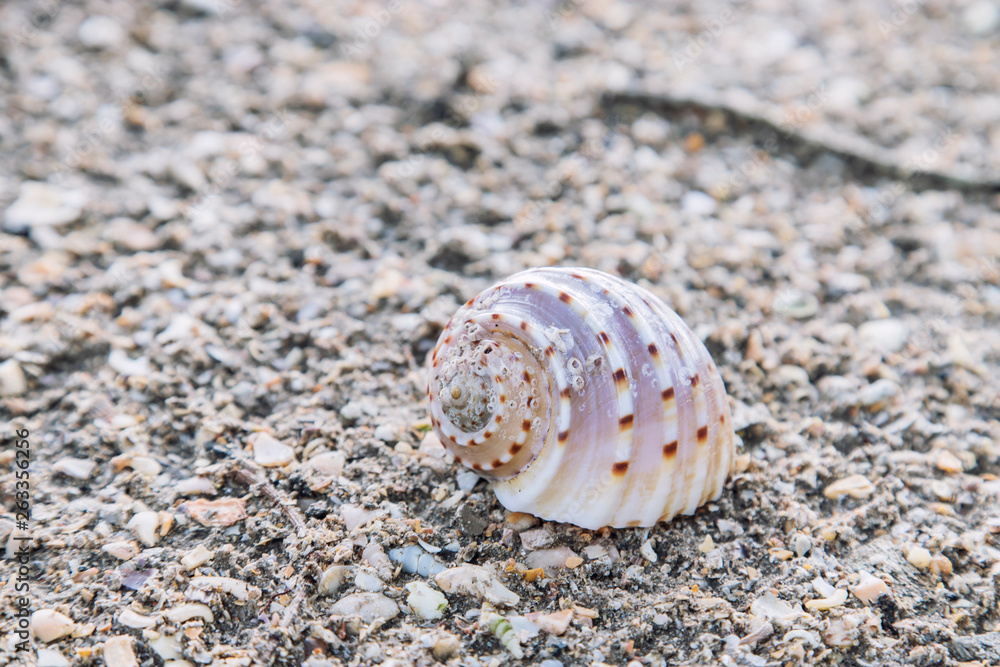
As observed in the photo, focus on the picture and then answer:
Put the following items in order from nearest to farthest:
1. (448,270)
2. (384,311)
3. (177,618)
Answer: (177,618) < (384,311) < (448,270)

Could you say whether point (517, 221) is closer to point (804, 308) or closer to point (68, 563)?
point (804, 308)

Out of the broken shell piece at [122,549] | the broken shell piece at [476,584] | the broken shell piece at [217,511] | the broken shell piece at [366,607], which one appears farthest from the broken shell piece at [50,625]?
the broken shell piece at [476,584]

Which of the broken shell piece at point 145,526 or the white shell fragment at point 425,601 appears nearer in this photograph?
the white shell fragment at point 425,601

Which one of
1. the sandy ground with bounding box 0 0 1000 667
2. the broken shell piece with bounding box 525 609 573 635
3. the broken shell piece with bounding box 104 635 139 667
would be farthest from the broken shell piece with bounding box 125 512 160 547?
the broken shell piece with bounding box 525 609 573 635

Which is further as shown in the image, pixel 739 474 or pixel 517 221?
pixel 517 221

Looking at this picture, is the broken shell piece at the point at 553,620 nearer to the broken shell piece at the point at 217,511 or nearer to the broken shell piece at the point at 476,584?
the broken shell piece at the point at 476,584

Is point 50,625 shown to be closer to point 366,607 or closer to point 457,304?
point 366,607

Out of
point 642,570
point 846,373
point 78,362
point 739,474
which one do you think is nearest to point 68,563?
point 78,362
